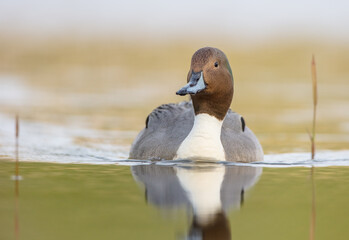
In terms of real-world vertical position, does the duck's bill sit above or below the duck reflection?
above

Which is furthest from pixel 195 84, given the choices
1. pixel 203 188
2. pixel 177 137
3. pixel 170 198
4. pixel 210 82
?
pixel 170 198

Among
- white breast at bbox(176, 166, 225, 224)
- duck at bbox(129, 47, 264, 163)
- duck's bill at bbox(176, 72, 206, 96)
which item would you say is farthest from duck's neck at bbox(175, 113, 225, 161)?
duck's bill at bbox(176, 72, 206, 96)

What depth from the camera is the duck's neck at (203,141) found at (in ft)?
28.8

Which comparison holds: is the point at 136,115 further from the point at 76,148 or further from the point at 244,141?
the point at 244,141

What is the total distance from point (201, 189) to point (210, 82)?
79.2 inches

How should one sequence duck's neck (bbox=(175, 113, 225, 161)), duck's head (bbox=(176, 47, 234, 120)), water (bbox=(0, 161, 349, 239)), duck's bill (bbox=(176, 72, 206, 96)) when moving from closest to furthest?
water (bbox=(0, 161, 349, 239)), duck's bill (bbox=(176, 72, 206, 96)), duck's head (bbox=(176, 47, 234, 120)), duck's neck (bbox=(175, 113, 225, 161))

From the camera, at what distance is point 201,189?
22.6 feet

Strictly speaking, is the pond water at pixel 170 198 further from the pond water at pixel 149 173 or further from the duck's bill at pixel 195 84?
the duck's bill at pixel 195 84

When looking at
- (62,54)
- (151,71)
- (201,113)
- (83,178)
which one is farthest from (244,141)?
(62,54)

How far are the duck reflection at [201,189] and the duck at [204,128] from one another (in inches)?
13.3

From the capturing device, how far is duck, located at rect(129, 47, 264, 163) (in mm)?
8633

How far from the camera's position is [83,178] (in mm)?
7617

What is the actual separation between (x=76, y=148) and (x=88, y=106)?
15.1ft

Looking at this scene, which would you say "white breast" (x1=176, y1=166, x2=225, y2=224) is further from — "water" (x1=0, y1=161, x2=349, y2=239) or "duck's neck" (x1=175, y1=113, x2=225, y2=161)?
"duck's neck" (x1=175, y1=113, x2=225, y2=161)
